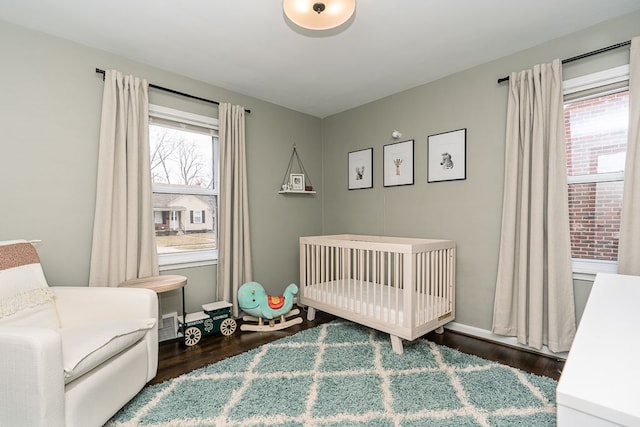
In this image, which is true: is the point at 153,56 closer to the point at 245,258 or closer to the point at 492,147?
the point at 245,258

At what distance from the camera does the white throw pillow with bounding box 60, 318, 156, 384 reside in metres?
1.29

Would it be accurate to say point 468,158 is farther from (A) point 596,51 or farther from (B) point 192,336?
(B) point 192,336

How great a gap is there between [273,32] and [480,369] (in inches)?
106

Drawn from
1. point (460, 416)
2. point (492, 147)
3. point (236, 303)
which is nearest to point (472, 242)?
point (492, 147)

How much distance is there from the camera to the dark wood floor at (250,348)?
81.0 inches

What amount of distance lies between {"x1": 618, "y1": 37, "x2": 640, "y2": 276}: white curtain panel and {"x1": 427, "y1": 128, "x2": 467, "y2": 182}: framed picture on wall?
40.6 inches

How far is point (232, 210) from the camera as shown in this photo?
301 cm

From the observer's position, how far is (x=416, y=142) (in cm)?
302

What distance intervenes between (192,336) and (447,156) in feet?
8.91

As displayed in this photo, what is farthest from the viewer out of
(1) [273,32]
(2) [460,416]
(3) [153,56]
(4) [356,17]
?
(3) [153,56]

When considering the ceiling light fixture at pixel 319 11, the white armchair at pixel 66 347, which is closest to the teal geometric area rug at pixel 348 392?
the white armchair at pixel 66 347

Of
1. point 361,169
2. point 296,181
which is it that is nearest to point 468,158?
point 361,169

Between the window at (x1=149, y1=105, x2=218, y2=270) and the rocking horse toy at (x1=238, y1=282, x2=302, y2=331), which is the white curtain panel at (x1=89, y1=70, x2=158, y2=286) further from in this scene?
the rocking horse toy at (x1=238, y1=282, x2=302, y2=331)

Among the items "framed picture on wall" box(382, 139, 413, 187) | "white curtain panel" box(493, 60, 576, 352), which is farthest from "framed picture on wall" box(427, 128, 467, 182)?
"white curtain panel" box(493, 60, 576, 352)
